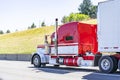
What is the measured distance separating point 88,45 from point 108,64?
288cm

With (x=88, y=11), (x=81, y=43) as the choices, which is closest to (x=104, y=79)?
(x=81, y=43)

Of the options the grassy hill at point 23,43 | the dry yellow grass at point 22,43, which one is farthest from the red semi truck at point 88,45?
the dry yellow grass at point 22,43

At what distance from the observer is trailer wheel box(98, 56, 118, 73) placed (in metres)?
17.1

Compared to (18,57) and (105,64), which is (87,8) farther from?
(105,64)

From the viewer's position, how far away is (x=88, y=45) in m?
20.0

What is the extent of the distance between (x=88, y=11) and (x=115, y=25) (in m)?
128

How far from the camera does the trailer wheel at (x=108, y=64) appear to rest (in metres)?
17.1

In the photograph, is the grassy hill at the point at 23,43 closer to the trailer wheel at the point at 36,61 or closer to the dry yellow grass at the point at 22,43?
the dry yellow grass at the point at 22,43

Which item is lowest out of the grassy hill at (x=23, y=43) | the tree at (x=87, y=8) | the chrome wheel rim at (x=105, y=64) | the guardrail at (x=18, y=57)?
the chrome wheel rim at (x=105, y=64)

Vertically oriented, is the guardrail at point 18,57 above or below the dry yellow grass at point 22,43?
below

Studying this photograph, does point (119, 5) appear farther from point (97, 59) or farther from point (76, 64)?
point (76, 64)

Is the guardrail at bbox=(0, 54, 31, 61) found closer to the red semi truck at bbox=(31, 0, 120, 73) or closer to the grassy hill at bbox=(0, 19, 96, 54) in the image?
the grassy hill at bbox=(0, 19, 96, 54)

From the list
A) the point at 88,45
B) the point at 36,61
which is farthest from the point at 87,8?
the point at 88,45

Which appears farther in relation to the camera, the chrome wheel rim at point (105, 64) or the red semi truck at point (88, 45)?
the chrome wheel rim at point (105, 64)
